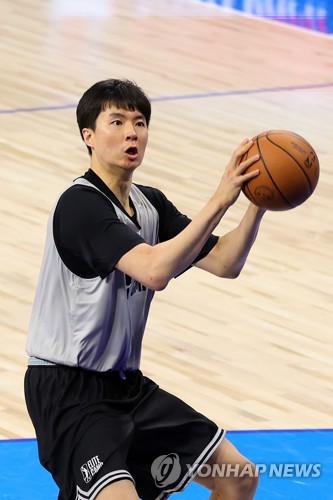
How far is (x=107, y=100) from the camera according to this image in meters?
4.41

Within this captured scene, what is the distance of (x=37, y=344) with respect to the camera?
4305mm

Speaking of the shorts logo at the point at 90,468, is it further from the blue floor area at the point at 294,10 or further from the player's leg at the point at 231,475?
the blue floor area at the point at 294,10

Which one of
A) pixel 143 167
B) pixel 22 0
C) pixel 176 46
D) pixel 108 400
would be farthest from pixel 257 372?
pixel 22 0

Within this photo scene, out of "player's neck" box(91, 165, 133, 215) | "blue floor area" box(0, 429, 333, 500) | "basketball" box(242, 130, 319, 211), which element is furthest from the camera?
"blue floor area" box(0, 429, 333, 500)

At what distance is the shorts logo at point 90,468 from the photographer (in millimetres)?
4082

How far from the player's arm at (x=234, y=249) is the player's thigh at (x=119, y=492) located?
0.88 metres

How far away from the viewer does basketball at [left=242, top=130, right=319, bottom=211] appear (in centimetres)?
411

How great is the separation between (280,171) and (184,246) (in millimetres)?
459

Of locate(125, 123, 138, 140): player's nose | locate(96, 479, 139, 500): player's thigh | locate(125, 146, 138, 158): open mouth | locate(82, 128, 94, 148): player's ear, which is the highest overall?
locate(125, 123, 138, 140): player's nose

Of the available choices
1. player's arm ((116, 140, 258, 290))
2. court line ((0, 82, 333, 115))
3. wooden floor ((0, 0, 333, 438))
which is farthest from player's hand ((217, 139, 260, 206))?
A: court line ((0, 82, 333, 115))

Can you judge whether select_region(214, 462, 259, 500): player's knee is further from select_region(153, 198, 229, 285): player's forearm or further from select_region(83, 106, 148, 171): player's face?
select_region(83, 106, 148, 171): player's face

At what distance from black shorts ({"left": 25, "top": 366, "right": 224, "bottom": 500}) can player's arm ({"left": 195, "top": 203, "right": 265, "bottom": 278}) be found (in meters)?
0.46

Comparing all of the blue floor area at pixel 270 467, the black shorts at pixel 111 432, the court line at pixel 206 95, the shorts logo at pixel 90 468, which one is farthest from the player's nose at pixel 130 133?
the court line at pixel 206 95

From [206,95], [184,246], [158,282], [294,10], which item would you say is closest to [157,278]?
[158,282]
